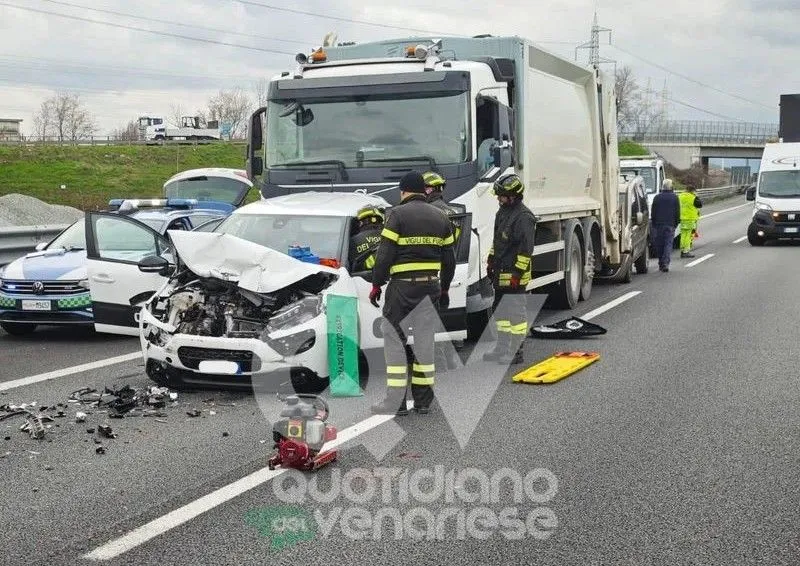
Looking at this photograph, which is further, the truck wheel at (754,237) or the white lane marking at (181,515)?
the truck wheel at (754,237)

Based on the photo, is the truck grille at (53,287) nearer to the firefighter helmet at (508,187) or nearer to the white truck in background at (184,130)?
the firefighter helmet at (508,187)

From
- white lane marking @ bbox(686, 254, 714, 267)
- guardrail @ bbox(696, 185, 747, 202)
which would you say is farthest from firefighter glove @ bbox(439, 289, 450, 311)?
guardrail @ bbox(696, 185, 747, 202)

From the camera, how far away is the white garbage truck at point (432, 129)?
1057 centimetres

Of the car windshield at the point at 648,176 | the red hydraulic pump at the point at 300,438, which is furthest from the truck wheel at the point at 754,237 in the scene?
the red hydraulic pump at the point at 300,438

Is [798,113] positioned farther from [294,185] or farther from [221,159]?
[221,159]

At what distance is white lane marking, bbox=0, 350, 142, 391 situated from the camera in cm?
903

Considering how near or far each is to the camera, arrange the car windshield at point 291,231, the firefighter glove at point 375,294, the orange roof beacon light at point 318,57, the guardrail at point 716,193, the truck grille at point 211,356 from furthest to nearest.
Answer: the guardrail at point 716,193 < the orange roof beacon light at point 318,57 < the car windshield at point 291,231 < the truck grille at point 211,356 < the firefighter glove at point 375,294

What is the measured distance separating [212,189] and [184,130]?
5275 cm

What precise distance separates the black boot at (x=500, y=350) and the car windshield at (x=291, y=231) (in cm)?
190

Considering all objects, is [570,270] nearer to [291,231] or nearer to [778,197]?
[291,231]

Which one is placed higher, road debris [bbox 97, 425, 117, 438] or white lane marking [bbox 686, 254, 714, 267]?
road debris [bbox 97, 425, 117, 438]

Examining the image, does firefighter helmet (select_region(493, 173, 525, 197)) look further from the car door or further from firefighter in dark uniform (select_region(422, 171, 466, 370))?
the car door

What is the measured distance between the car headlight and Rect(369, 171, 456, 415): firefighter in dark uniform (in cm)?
73

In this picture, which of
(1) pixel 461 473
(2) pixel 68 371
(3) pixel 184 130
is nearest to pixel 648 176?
(2) pixel 68 371
